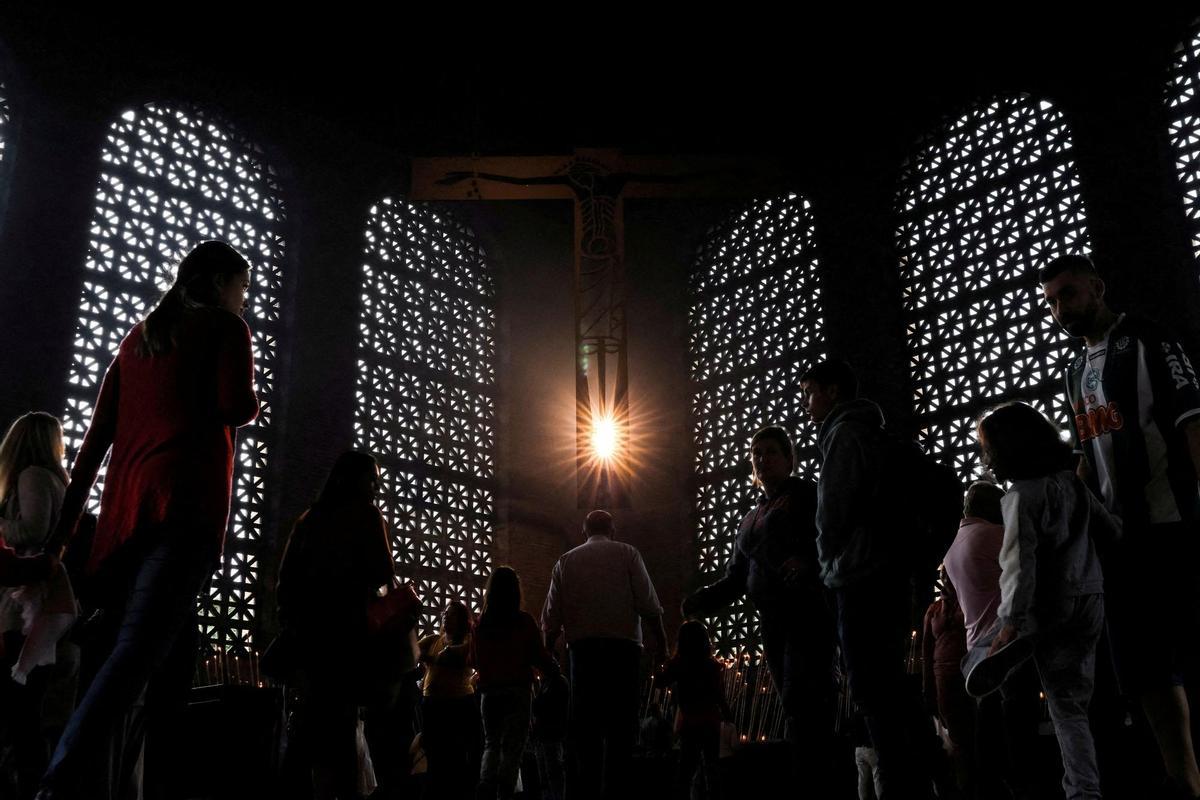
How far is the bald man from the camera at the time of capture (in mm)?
4566

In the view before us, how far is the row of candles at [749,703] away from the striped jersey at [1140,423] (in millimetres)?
6383

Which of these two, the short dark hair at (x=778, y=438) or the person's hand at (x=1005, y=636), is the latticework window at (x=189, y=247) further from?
the person's hand at (x=1005, y=636)

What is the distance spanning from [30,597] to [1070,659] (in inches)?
131

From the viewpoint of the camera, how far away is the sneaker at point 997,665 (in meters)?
3.09

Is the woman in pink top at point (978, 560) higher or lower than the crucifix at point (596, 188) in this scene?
lower

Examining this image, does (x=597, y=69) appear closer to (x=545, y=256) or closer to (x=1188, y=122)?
(x=545, y=256)

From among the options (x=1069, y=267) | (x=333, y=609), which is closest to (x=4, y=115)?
(x=333, y=609)

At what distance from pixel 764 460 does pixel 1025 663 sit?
1303 millimetres

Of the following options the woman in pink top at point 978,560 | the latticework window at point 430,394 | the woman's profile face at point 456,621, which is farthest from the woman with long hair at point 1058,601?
the latticework window at point 430,394

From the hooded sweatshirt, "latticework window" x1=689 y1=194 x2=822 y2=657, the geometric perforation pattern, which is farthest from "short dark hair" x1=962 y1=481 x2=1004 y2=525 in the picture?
the geometric perforation pattern

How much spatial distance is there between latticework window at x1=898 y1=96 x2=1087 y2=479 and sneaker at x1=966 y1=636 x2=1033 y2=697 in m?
6.99

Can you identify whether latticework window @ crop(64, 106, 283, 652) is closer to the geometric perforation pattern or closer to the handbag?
the geometric perforation pattern

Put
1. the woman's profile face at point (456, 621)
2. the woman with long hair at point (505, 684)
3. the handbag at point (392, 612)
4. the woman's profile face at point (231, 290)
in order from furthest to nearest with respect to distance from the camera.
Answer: the woman's profile face at point (456, 621), the woman with long hair at point (505, 684), the handbag at point (392, 612), the woman's profile face at point (231, 290)

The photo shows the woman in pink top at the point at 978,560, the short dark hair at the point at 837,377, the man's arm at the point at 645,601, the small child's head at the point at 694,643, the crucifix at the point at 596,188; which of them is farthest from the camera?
the crucifix at the point at 596,188
